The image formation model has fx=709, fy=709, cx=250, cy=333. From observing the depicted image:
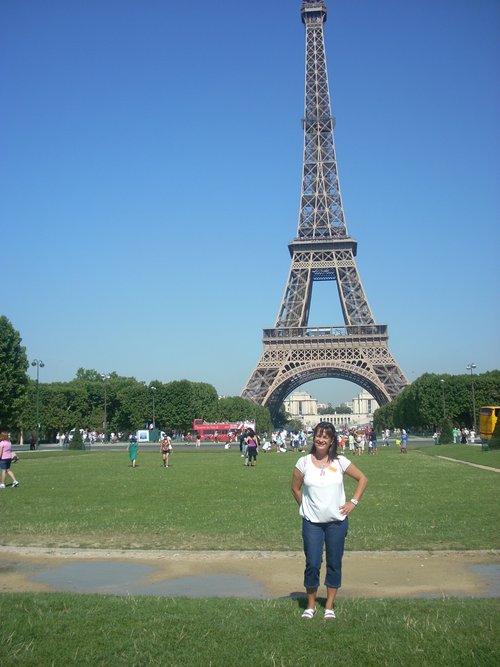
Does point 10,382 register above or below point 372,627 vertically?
above

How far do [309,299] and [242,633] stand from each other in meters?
95.0

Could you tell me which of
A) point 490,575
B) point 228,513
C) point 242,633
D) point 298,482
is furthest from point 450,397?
point 242,633

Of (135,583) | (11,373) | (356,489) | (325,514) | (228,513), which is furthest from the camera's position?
(11,373)

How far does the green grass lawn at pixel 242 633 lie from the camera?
555 cm

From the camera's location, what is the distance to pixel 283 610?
695 cm

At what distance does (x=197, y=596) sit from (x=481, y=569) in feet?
12.7

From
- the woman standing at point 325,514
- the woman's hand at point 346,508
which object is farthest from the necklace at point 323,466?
the woman's hand at point 346,508

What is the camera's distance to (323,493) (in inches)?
274

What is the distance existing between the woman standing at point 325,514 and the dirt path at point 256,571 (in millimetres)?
1135

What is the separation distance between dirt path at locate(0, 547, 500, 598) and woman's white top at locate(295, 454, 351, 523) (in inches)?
56.6

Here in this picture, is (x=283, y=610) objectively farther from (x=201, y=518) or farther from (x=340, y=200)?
(x=340, y=200)

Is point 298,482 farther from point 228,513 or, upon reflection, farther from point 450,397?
point 450,397

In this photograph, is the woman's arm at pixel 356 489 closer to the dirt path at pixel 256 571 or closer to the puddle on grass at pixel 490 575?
the dirt path at pixel 256 571

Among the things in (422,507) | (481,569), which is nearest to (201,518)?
(422,507)
